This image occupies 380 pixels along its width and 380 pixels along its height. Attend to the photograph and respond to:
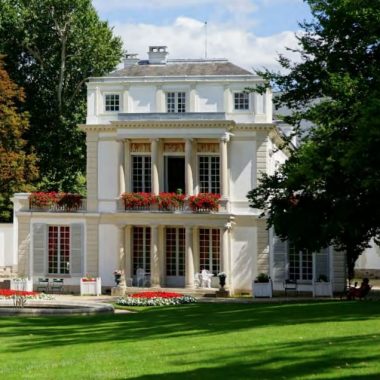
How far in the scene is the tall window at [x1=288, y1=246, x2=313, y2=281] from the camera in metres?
41.8

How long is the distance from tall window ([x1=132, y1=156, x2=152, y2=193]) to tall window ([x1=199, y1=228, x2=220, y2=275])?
3511mm

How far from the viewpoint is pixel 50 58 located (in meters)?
56.9

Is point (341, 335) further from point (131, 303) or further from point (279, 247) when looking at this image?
point (279, 247)

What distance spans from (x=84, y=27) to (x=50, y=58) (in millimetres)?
2861

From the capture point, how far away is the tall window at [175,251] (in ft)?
142

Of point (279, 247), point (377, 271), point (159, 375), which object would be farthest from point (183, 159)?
point (159, 375)

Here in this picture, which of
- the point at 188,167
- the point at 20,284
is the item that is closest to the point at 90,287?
the point at 20,284

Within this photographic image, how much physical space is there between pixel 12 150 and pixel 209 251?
50.2ft

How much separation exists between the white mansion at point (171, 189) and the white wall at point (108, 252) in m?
0.05

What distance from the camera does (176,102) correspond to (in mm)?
43562

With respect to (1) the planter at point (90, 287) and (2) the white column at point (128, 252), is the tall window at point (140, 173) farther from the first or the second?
(1) the planter at point (90, 287)

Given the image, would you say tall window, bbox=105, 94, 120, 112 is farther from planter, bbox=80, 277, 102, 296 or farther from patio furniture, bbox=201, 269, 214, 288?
patio furniture, bbox=201, 269, 214, 288

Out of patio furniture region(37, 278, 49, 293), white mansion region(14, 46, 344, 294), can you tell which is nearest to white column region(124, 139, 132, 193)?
white mansion region(14, 46, 344, 294)

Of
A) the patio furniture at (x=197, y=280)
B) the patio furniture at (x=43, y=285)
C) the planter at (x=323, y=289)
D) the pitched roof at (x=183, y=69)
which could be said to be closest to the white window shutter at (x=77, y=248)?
the patio furniture at (x=43, y=285)
